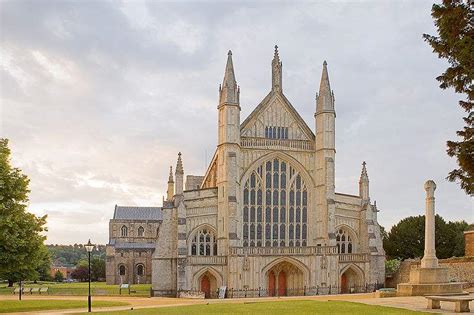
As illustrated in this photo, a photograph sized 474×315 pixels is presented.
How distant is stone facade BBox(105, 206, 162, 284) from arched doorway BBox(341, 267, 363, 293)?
4192 cm

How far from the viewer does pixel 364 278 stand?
6372 centimetres

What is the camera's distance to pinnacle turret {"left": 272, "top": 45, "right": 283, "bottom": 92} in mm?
65938

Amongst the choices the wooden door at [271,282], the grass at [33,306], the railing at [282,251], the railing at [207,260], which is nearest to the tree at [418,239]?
the railing at [282,251]

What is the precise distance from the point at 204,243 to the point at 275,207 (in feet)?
26.1

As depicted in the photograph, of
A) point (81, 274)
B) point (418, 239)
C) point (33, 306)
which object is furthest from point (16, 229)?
point (81, 274)

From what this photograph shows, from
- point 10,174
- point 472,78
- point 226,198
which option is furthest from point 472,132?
point 226,198

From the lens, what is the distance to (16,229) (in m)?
37.1

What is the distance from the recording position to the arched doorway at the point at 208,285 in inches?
A: 2368

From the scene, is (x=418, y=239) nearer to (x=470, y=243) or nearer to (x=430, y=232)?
(x=470, y=243)

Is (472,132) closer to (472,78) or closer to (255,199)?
(472,78)

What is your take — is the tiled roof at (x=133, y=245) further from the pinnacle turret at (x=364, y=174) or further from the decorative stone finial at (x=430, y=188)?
the decorative stone finial at (x=430, y=188)

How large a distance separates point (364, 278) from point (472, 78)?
44096mm

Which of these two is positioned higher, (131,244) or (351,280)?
(131,244)

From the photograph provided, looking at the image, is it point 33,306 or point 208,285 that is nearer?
point 33,306
